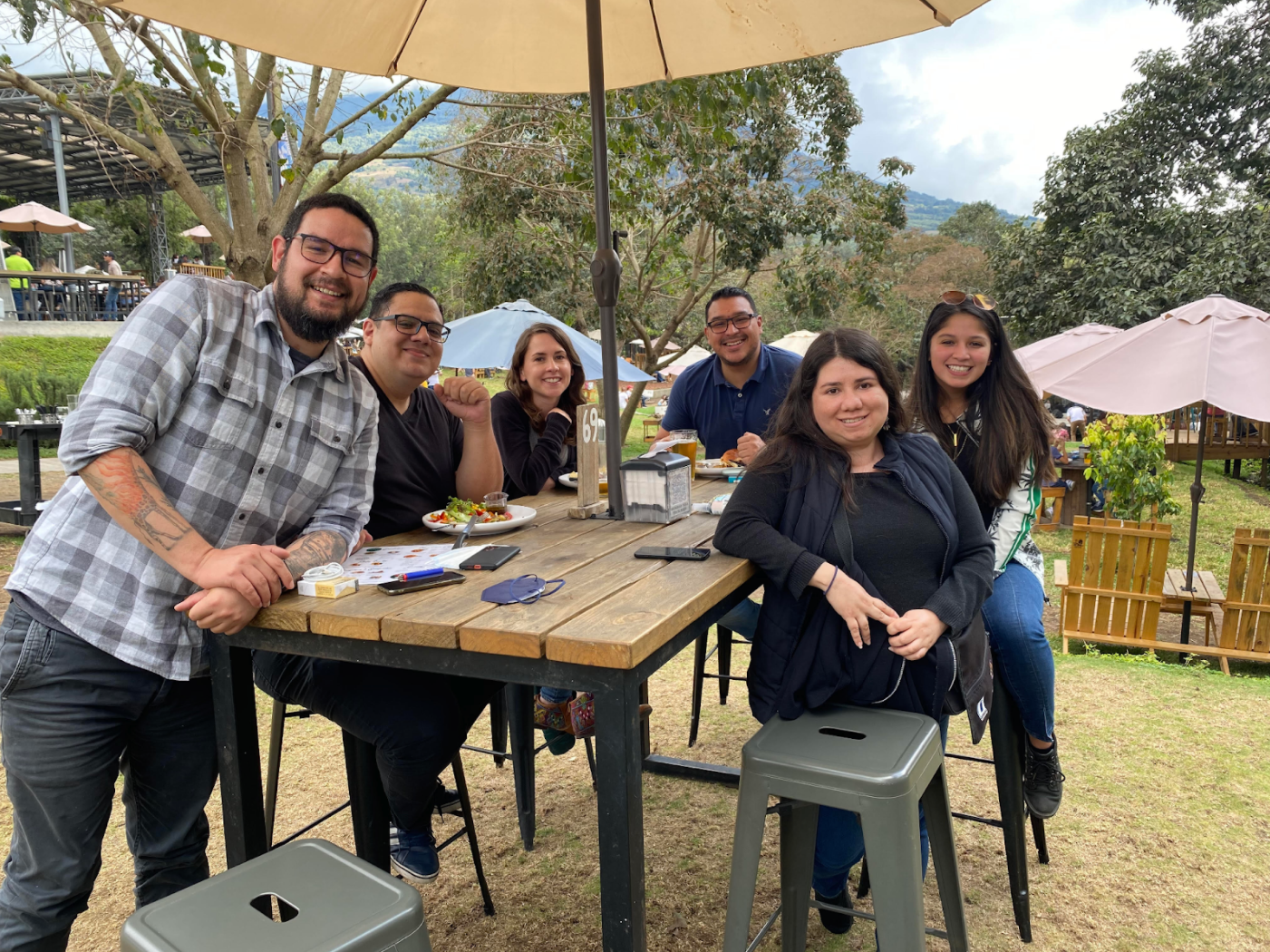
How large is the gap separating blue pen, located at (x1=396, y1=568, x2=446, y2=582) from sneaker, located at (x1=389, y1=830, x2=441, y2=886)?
0.86 meters

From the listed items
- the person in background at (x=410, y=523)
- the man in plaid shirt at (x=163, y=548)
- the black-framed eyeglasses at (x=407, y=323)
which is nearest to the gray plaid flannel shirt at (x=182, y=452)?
the man in plaid shirt at (x=163, y=548)

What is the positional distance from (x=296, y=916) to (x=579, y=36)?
2.69 metres

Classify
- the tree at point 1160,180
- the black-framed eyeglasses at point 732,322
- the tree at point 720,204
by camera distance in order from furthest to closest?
the tree at point 1160,180, the tree at point 720,204, the black-framed eyeglasses at point 732,322

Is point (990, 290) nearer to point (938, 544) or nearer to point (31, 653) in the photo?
point (938, 544)

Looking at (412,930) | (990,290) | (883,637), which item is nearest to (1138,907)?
(883,637)

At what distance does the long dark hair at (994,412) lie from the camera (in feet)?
8.58

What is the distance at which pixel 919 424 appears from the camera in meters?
2.78

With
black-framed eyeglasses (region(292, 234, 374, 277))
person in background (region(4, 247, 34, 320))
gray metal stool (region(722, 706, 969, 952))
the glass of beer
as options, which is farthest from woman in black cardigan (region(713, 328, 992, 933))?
person in background (region(4, 247, 34, 320))

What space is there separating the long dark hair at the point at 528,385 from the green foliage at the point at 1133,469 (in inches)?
310

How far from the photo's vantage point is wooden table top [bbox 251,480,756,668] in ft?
4.62

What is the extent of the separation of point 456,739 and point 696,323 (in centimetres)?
2134

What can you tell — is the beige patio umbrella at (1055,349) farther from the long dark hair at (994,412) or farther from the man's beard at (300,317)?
the man's beard at (300,317)

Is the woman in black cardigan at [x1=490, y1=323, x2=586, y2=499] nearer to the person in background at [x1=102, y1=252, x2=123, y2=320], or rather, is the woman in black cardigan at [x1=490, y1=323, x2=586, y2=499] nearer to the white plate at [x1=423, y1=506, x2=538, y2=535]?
the white plate at [x1=423, y1=506, x2=538, y2=535]

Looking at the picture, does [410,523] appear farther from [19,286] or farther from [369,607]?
[19,286]
